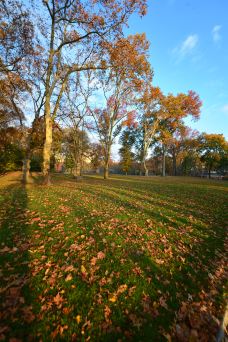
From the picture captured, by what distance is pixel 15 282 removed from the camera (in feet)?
10.7

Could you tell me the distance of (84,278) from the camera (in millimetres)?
3564

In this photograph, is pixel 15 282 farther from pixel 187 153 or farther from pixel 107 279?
pixel 187 153

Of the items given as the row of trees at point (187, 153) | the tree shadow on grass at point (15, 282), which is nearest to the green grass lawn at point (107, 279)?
the tree shadow on grass at point (15, 282)

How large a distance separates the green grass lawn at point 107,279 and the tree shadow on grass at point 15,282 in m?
0.01

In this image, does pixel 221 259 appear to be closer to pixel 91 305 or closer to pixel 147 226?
pixel 147 226

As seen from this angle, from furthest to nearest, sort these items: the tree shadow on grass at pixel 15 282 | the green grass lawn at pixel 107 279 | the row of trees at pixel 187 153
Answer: the row of trees at pixel 187 153 → the green grass lawn at pixel 107 279 → the tree shadow on grass at pixel 15 282

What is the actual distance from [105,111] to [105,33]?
1600 centimetres

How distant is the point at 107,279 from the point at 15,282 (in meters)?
1.74

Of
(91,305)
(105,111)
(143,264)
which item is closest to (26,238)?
(91,305)

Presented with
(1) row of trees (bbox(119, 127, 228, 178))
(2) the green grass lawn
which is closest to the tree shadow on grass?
(2) the green grass lawn

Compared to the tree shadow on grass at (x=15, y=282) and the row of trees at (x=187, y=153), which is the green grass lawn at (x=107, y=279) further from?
the row of trees at (x=187, y=153)

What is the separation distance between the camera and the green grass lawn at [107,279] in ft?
8.66

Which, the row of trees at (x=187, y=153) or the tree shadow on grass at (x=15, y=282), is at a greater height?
the row of trees at (x=187, y=153)

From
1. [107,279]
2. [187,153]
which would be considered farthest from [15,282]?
[187,153]
